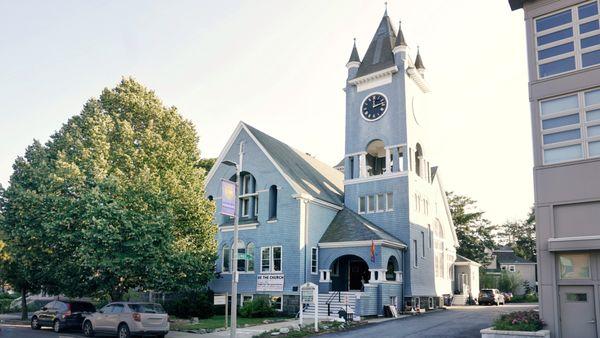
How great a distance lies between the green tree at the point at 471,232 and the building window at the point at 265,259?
121 ft

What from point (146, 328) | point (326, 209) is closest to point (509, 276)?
point (326, 209)

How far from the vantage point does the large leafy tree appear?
24109mm

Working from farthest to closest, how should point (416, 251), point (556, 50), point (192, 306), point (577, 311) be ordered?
1. point (416, 251)
2. point (192, 306)
3. point (556, 50)
4. point (577, 311)

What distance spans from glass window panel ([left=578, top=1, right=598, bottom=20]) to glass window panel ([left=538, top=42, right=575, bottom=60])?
1.05 metres

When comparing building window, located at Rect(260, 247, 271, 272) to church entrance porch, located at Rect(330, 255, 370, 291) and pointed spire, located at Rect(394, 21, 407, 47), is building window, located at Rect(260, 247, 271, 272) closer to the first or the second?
church entrance porch, located at Rect(330, 255, 370, 291)

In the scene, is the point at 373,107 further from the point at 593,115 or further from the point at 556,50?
the point at 593,115

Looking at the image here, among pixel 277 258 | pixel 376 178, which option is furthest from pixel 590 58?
pixel 277 258

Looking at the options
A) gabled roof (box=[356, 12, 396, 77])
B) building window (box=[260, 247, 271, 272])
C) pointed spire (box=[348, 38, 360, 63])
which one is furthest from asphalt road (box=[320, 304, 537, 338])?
pointed spire (box=[348, 38, 360, 63])

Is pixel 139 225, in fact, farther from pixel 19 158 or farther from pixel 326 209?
pixel 326 209

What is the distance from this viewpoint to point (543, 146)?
18.7 meters

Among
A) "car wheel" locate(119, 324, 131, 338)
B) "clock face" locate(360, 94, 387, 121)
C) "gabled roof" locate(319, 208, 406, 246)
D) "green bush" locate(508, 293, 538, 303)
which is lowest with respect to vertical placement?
"green bush" locate(508, 293, 538, 303)

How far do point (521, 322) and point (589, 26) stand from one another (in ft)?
35.5

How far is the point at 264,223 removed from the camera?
36094 mm

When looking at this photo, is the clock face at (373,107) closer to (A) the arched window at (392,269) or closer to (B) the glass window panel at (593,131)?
(A) the arched window at (392,269)
